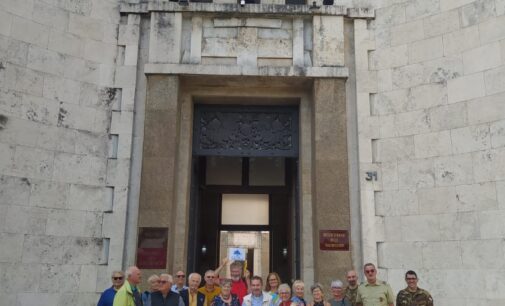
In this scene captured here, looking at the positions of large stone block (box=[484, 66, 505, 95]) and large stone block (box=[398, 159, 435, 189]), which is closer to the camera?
large stone block (box=[484, 66, 505, 95])

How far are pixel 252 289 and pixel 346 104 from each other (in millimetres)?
4898

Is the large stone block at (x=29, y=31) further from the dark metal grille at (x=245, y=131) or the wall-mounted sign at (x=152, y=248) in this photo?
the wall-mounted sign at (x=152, y=248)

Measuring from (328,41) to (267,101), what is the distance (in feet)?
6.29

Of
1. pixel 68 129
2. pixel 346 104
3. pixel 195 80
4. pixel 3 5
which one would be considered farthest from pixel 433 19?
pixel 3 5

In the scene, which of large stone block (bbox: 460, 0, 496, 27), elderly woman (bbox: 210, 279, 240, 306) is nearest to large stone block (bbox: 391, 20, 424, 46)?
large stone block (bbox: 460, 0, 496, 27)

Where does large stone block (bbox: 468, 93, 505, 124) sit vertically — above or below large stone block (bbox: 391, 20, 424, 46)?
below

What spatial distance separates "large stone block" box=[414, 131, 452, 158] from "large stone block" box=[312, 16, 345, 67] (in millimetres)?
2299

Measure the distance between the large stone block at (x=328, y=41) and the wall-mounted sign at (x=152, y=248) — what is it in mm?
4759

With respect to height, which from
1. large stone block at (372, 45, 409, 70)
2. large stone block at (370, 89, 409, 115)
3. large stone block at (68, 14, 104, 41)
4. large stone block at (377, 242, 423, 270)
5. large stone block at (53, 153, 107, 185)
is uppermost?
large stone block at (68, 14, 104, 41)

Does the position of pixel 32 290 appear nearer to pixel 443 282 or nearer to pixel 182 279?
pixel 182 279

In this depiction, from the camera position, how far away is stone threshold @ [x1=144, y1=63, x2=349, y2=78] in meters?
10.3

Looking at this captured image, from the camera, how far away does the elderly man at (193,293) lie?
6910mm

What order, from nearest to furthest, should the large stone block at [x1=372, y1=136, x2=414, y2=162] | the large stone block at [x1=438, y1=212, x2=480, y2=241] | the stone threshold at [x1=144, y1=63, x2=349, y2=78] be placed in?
the large stone block at [x1=438, y1=212, x2=480, y2=241]
the large stone block at [x1=372, y1=136, x2=414, y2=162]
the stone threshold at [x1=144, y1=63, x2=349, y2=78]

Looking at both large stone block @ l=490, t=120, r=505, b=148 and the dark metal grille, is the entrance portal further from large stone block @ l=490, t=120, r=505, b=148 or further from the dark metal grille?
large stone block @ l=490, t=120, r=505, b=148
